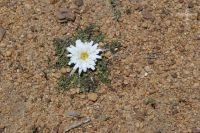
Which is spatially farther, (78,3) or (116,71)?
(78,3)

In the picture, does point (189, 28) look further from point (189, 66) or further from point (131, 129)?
point (131, 129)

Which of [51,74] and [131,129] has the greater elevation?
[51,74]

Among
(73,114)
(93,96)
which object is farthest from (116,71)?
(73,114)

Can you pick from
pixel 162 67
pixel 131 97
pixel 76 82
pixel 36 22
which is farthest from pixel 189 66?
pixel 36 22

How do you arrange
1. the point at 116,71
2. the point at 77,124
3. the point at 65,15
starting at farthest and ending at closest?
1. the point at 65,15
2. the point at 116,71
3. the point at 77,124

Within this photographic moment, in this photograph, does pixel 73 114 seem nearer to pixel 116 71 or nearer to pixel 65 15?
pixel 116 71

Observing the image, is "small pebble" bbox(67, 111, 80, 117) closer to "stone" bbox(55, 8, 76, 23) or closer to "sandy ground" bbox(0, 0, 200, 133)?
"sandy ground" bbox(0, 0, 200, 133)

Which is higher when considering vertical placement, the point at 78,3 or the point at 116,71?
the point at 78,3
